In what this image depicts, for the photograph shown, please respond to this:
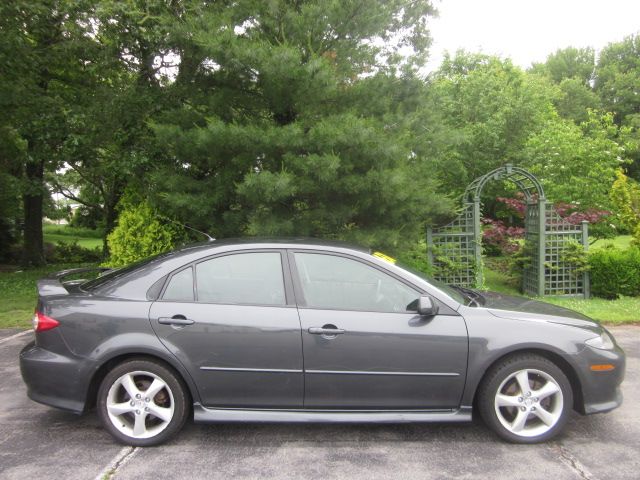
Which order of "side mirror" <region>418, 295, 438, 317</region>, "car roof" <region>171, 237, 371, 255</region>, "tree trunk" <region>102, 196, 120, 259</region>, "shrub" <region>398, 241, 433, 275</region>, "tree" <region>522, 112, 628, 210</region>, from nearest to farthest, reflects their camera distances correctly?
"side mirror" <region>418, 295, 438, 317</region> < "car roof" <region>171, 237, 371, 255</region> < "shrub" <region>398, 241, 433, 275</region> < "tree trunk" <region>102, 196, 120, 259</region> < "tree" <region>522, 112, 628, 210</region>

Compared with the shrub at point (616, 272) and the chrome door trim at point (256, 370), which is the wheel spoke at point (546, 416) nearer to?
the chrome door trim at point (256, 370)

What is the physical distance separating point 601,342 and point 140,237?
621 cm

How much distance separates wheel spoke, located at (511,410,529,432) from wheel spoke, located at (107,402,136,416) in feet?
8.72

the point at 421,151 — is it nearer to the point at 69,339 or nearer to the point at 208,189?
the point at 208,189

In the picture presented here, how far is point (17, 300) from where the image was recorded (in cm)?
881

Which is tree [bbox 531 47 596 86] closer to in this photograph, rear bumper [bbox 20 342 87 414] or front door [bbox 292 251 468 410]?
front door [bbox 292 251 468 410]

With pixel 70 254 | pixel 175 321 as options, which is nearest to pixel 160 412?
pixel 175 321

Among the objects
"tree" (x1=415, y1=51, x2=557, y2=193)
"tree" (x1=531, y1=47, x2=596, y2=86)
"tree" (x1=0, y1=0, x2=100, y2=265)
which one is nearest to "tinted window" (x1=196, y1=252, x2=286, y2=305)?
"tree" (x1=0, y1=0, x2=100, y2=265)

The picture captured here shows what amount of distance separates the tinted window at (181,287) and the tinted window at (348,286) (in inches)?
31.5

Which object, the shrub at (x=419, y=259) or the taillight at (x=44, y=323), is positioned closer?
the taillight at (x=44, y=323)

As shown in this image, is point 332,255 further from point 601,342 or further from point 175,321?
point 601,342

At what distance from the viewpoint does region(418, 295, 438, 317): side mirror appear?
3.24m

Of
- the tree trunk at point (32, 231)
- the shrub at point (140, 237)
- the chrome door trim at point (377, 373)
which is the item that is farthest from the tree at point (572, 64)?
the chrome door trim at point (377, 373)

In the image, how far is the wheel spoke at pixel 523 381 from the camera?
334 cm
